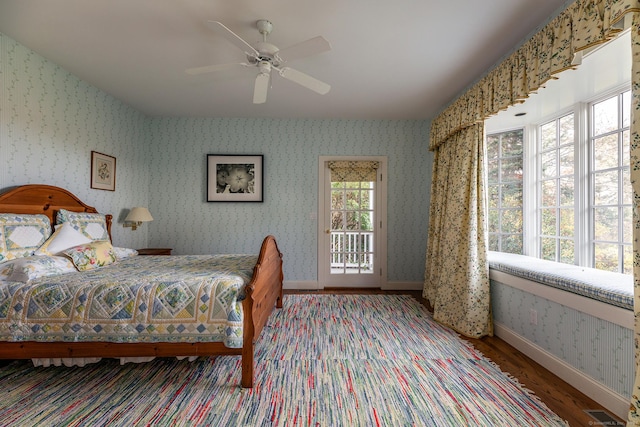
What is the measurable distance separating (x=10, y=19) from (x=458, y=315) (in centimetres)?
458

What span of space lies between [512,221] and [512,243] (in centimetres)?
25

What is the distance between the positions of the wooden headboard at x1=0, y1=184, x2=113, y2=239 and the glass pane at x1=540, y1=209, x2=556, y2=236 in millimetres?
4921

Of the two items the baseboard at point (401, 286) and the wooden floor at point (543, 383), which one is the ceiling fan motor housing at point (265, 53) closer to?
the wooden floor at point (543, 383)

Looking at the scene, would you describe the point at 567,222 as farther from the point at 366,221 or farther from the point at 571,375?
the point at 366,221

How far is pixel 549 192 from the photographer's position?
9.20 feet

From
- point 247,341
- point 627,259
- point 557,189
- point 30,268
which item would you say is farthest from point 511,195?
point 30,268

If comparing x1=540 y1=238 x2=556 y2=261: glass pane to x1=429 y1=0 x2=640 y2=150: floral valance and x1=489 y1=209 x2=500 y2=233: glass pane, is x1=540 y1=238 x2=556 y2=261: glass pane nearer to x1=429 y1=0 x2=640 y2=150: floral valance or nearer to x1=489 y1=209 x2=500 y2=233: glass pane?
x1=489 y1=209 x2=500 y2=233: glass pane

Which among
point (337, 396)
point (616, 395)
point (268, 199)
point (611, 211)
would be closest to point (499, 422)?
point (616, 395)

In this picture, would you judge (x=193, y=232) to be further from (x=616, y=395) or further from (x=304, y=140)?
(x=616, y=395)

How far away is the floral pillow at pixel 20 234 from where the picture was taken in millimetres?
2092

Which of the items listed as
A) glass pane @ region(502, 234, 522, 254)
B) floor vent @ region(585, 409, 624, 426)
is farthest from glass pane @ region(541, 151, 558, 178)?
floor vent @ region(585, 409, 624, 426)

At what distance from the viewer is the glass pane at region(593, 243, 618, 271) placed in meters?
2.15

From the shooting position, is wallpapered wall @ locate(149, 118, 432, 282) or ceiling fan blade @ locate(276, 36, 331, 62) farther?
wallpapered wall @ locate(149, 118, 432, 282)

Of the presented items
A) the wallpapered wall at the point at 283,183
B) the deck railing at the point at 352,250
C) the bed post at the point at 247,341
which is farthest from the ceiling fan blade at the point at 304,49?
the deck railing at the point at 352,250
